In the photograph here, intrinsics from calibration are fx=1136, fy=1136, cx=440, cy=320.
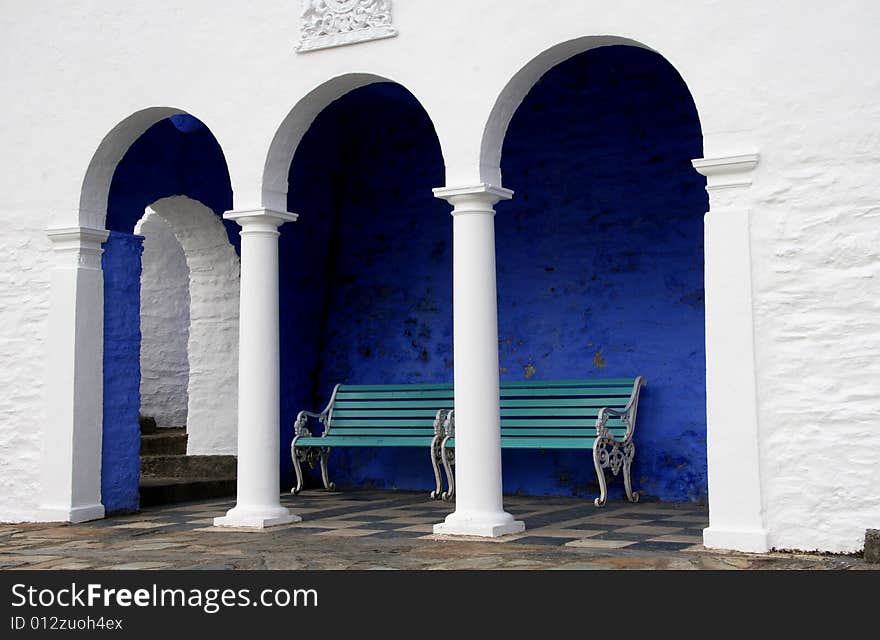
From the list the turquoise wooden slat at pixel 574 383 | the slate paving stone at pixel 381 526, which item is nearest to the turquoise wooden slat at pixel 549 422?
the turquoise wooden slat at pixel 574 383

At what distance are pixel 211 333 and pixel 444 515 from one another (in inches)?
121

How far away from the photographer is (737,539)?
224 inches

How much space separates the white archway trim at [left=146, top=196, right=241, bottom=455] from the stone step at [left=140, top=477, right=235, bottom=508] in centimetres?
34

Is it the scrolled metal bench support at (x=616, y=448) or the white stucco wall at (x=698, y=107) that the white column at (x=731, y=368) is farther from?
the scrolled metal bench support at (x=616, y=448)

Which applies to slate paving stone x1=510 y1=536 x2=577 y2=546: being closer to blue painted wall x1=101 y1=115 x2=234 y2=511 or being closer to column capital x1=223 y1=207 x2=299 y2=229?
column capital x1=223 y1=207 x2=299 y2=229

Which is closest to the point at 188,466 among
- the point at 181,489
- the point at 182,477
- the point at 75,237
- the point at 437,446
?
the point at 182,477

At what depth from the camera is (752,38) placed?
5.81 metres

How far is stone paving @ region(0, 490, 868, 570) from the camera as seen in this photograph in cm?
552

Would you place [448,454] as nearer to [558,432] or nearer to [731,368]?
[558,432]

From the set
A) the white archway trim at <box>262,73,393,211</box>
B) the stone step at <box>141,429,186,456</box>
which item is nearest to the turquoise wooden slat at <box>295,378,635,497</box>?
the stone step at <box>141,429,186,456</box>

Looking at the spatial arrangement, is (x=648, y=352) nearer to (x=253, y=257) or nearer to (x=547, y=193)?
(x=547, y=193)

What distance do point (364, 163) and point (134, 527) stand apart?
3989mm

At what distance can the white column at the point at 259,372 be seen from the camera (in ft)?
24.2
